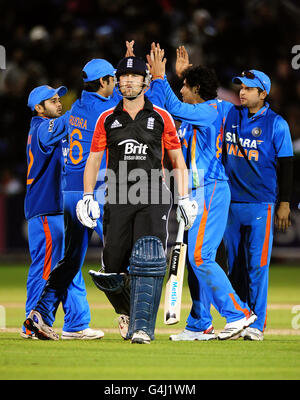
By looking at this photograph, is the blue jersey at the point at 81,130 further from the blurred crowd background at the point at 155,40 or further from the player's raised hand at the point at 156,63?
the blurred crowd background at the point at 155,40

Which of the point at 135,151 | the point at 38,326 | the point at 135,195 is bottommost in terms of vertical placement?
the point at 38,326

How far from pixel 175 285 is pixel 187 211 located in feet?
1.95

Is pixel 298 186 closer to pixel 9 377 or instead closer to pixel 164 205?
pixel 164 205

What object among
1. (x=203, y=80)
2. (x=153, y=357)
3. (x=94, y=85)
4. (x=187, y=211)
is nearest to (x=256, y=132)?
(x=203, y=80)

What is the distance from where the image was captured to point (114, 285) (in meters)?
7.32

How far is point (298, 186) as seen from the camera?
16672 millimetres

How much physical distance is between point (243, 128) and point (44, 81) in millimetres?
10156

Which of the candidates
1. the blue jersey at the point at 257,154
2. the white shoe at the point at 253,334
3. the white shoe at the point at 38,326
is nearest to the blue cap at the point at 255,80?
the blue jersey at the point at 257,154

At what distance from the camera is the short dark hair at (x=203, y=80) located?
8.09 meters

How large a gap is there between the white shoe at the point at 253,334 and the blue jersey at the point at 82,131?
1.77 m

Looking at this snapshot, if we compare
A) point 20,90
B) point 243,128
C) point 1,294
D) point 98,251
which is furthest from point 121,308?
point 20,90

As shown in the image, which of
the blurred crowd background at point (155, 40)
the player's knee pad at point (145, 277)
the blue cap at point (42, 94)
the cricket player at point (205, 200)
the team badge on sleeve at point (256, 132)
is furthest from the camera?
the blurred crowd background at point (155, 40)

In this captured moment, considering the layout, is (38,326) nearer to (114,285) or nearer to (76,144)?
(114,285)

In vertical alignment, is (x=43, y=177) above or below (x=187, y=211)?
above
